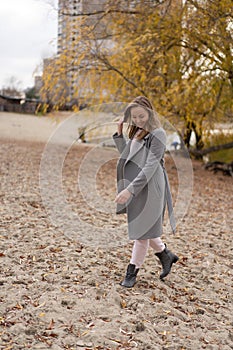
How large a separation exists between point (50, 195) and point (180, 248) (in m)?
2.68

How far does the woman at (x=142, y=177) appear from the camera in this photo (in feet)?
10.9

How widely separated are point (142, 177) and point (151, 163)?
0.12 m

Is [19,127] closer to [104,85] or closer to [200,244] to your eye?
[104,85]

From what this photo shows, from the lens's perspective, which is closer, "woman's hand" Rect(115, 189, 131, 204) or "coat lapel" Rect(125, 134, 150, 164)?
"woman's hand" Rect(115, 189, 131, 204)

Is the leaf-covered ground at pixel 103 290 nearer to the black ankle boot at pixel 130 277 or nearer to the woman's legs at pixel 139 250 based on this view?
the black ankle boot at pixel 130 277

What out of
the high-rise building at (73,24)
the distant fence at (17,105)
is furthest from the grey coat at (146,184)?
the distant fence at (17,105)

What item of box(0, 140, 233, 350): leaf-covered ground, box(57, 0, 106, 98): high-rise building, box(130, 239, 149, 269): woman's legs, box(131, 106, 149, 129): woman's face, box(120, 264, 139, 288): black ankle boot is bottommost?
box(0, 140, 233, 350): leaf-covered ground

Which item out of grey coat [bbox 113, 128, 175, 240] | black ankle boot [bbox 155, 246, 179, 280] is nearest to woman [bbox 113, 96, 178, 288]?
grey coat [bbox 113, 128, 175, 240]

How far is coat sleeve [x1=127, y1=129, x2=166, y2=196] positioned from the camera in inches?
130

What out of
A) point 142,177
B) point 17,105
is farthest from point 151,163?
point 17,105

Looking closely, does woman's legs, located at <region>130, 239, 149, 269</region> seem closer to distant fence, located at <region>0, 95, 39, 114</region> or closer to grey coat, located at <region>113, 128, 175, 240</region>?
grey coat, located at <region>113, 128, 175, 240</region>

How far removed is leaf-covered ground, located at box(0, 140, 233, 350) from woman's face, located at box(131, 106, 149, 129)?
1213 mm

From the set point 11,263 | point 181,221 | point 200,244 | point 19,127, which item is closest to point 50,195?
point 181,221

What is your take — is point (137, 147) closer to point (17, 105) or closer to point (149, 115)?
point (149, 115)
